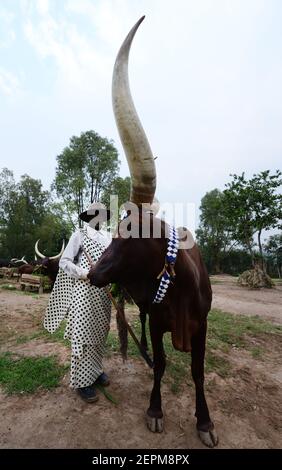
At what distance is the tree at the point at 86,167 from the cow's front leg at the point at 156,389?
891 inches

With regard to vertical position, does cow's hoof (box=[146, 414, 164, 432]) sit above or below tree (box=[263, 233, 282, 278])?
below

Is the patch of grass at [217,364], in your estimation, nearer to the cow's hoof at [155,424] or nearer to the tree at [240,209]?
the cow's hoof at [155,424]

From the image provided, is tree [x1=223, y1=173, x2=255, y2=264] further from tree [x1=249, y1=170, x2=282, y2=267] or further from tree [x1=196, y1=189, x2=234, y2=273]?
tree [x1=196, y1=189, x2=234, y2=273]

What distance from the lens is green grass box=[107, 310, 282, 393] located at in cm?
387

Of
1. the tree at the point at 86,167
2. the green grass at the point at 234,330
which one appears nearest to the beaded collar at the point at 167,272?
the green grass at the point at 234,330

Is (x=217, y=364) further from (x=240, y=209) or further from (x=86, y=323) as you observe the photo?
(x=240, y=209)

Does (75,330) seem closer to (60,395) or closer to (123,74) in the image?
(60,395)

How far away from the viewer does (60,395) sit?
10.3ft

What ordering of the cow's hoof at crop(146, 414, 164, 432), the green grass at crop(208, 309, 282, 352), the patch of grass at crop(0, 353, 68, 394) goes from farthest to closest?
the green grass at crop(208, 309, 282, 352) → the patch of grass at crop(0, 353, 68, 394) → the cow's hoof at crop(146, 414, 164, 432)

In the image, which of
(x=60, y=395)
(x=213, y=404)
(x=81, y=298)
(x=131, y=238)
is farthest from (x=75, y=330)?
(x=213, y=404)

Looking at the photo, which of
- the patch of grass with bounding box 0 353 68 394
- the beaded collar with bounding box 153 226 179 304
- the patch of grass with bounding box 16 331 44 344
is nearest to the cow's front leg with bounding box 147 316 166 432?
the beaded collar with bounding box 153 226 179 304

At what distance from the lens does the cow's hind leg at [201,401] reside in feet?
8.27

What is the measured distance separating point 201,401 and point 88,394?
46.4 inches
